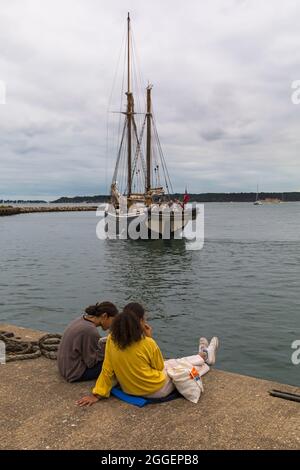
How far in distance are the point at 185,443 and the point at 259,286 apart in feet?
52.2

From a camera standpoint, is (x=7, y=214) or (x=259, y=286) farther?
(x=7, y=214)

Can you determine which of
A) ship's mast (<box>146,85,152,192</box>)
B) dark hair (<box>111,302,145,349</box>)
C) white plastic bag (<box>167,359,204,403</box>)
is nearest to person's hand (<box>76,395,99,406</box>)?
dark hair (<box>111,302,145,349</box>)

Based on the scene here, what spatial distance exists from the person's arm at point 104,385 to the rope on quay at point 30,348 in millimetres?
1740

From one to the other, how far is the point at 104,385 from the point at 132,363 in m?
0.52

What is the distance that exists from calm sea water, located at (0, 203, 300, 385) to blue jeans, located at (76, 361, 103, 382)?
4452 millimetres

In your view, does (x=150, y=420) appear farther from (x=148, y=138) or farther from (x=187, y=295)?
(x=148, y=138)

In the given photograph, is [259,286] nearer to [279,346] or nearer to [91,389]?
[279,346]

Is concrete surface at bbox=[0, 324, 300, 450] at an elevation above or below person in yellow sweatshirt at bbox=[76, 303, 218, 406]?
below

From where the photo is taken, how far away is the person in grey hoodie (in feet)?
18.5

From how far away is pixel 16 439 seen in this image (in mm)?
4520
